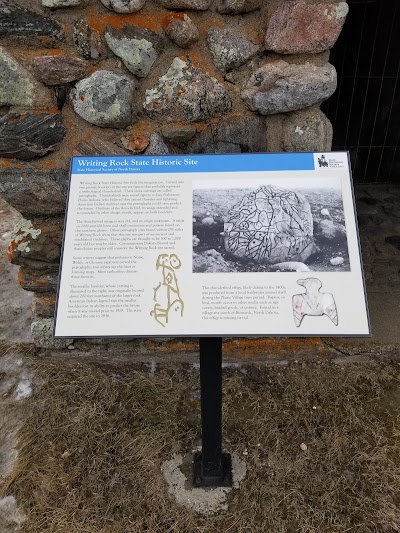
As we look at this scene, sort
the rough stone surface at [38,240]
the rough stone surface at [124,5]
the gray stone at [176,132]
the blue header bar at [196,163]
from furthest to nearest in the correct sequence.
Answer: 1. the rough stone surface at [38,240]
2. the gray stone at [176,132]
3. the rough stone surface at [124,5]
4. the blue header bar at [196,163]

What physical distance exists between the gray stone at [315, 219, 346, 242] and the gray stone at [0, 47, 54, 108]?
1.13 meters

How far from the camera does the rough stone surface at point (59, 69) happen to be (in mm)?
1669

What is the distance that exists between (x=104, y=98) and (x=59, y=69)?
0.19 m

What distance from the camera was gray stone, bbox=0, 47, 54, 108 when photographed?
1.68m

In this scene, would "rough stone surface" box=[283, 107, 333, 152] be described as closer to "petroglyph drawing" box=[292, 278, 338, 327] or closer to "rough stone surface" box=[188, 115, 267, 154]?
"rough stone surface" box=[188, 115, 267, 154]

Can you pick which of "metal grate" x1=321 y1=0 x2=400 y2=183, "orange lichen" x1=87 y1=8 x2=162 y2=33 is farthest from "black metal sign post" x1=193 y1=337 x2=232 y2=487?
"metal grate" x1=321 y1=0 x2=400 y2=183

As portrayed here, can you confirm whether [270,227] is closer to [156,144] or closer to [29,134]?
[156,144]

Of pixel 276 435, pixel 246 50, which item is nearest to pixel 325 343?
pixel 276 435

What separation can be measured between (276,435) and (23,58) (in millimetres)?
1780

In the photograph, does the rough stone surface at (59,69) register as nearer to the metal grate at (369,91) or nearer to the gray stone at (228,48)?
the gray stone at (228,48)

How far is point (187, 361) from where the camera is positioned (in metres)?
2.34

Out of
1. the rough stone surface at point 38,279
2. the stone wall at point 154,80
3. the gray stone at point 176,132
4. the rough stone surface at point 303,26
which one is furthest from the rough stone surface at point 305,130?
the rough stone surface at point 38,279

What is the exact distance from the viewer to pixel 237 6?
1.64 metres

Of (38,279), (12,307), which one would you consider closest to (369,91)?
(38,279)
